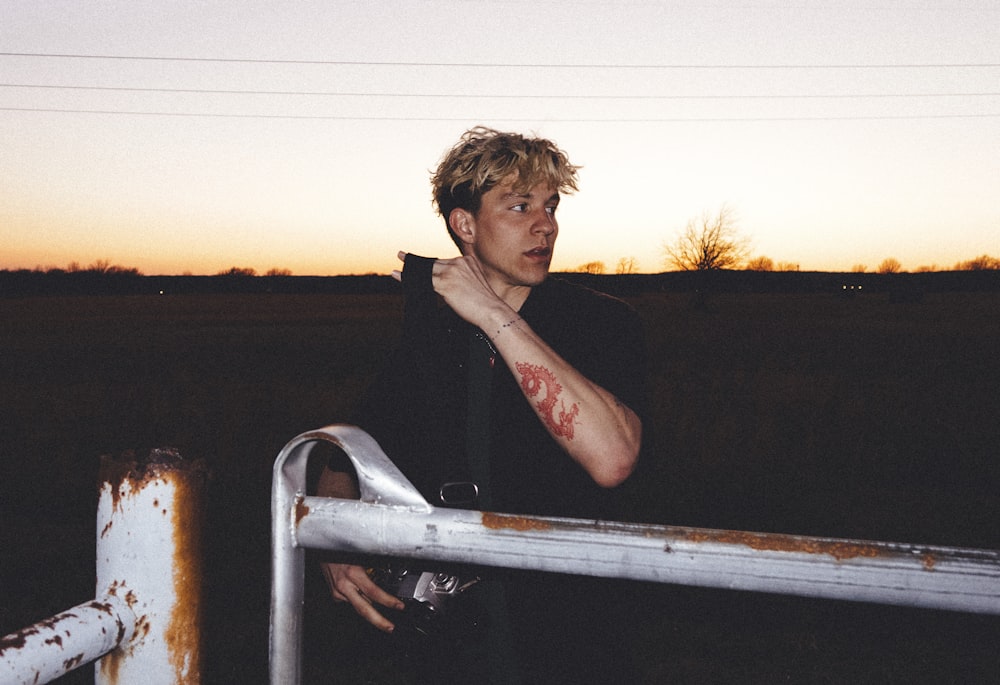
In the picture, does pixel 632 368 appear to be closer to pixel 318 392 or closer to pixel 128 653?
pixel 128 653

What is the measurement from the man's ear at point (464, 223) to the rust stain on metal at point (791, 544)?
1459mm

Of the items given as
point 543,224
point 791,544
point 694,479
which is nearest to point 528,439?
point 543,224

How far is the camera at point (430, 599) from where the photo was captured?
1275 millimetres

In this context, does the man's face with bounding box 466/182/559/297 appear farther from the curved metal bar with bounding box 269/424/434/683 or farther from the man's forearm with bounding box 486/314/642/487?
the curved metal bar with bounding box 269/424/434/683

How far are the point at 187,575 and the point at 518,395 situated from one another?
3.02 ft

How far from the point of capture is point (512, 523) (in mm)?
671

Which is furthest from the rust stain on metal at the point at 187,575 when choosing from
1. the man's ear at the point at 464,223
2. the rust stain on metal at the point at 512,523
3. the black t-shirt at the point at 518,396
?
the man's ear at the point at 464,223

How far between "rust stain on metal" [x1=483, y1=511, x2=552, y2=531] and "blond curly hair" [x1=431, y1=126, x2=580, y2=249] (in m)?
1.36

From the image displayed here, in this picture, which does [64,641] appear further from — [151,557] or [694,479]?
[694,479]

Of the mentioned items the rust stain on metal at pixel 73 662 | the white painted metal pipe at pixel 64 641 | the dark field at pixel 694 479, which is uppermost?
the white painted metal pipe at pixel 64 641

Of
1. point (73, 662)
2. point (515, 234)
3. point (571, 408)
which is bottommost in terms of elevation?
point (73, 662)

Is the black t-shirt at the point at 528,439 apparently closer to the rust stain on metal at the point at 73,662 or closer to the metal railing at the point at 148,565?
the metal railing at the point at 148,565

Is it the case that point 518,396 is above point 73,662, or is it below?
above

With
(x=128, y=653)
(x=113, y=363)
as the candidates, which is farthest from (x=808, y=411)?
(x=113, y=363)
